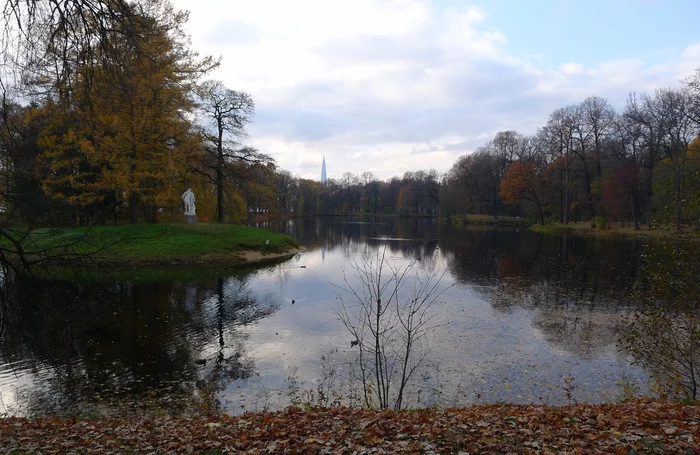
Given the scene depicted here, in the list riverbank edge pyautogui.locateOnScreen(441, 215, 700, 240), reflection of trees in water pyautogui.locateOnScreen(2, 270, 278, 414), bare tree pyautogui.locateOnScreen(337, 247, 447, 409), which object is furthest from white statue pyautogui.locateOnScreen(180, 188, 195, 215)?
riverbank edge pyautogui.locateOnScreen(441, 215, 700, 240)

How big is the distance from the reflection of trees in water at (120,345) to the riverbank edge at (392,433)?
1.02 m

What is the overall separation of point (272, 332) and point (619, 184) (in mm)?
46925

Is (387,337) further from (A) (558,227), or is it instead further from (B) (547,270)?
(A) (558,227)

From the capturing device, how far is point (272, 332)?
12.5 metres

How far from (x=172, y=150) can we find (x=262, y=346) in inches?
801

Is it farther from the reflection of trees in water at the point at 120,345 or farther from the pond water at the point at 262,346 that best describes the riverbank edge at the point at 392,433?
the pond water at the point at 262,346

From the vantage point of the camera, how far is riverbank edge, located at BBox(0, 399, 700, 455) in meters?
4.68

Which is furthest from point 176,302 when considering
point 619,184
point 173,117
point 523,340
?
point 619,184

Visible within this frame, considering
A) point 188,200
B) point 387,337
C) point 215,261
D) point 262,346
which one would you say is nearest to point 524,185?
A: point 188,200

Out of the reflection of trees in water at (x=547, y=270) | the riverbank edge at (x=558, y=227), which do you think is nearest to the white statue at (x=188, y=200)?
the reflection of trees in water at (x=547, y=270)

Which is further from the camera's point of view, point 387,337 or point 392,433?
point 387,337

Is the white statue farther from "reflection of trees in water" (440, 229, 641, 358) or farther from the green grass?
"reflection of trees in water" (440, 229, 641, 358)

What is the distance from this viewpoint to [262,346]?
1130 centimetres

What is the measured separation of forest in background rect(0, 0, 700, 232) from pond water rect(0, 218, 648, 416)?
2.69m
